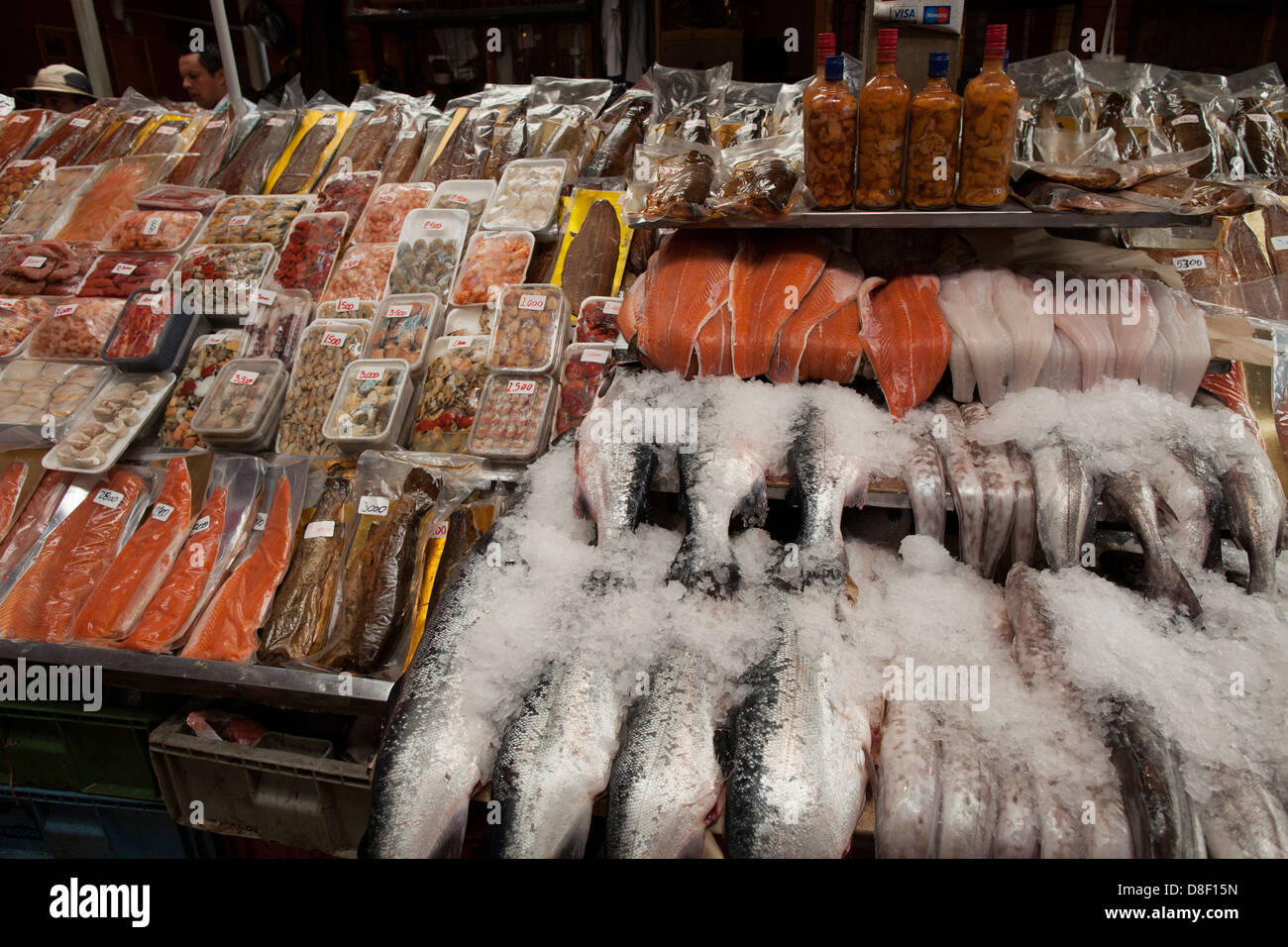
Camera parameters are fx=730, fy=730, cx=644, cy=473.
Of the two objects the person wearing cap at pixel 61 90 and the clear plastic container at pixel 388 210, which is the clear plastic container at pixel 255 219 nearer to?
the clear plastic container at pixel 388 210

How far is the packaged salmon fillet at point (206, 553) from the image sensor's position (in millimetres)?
2779

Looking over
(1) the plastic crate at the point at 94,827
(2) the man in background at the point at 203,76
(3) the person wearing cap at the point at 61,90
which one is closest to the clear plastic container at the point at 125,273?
(1) the plastic crate at the point at 94,827

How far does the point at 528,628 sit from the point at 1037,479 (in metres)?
1.41

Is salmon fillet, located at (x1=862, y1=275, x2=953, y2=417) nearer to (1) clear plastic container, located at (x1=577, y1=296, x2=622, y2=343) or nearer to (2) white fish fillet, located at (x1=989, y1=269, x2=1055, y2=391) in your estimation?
(2) white fish fillet, located at (x1=989, y1=269, x2=1055, y2=391)

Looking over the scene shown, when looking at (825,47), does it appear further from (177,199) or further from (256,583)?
(177,199)

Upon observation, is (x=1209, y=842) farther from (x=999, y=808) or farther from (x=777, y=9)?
(x=777, y=9)

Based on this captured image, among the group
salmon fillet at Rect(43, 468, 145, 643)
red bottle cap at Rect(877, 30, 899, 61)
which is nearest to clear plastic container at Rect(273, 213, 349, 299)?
salmon fillet at Rect(43, 468, 145, 643)

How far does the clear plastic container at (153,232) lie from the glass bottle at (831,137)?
12.6ft

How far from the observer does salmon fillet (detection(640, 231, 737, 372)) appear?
2.44 m

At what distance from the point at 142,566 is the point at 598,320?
2.28 meters

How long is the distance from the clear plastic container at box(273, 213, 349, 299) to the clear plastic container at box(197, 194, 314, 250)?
93mm

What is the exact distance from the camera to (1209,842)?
132cm

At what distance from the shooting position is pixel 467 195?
14.5 feet

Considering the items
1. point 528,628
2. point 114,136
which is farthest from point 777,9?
point 528,628
